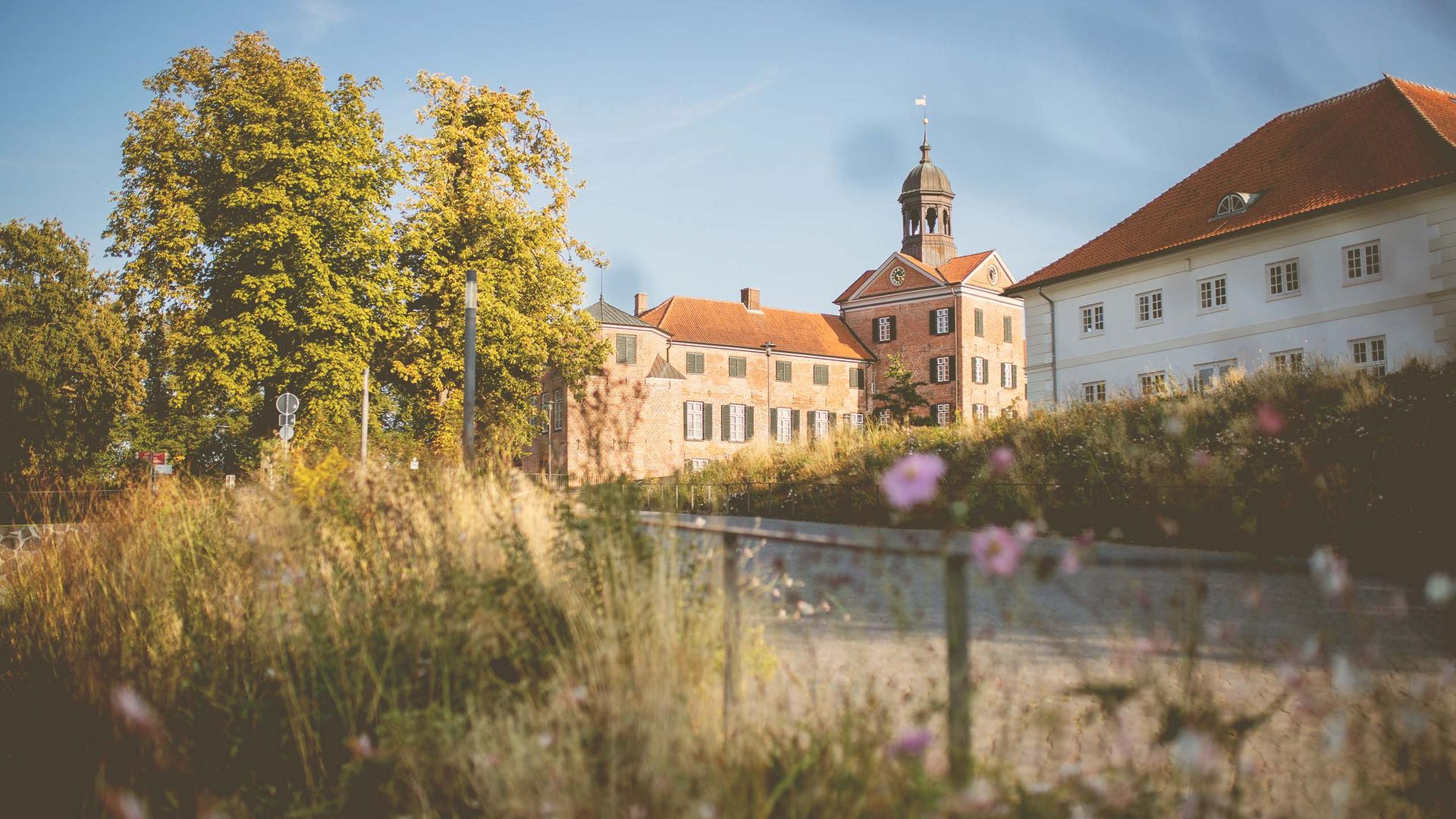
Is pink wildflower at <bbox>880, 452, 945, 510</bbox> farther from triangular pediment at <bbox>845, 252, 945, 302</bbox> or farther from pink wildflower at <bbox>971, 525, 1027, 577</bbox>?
triangular pediment at <bbox>845, 252, 945, 302</bbox>

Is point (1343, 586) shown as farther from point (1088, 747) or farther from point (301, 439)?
point (301, 439)

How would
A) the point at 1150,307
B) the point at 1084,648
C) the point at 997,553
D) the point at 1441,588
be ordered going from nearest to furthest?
1. the point at 1441,588
2. the point at 997,553
3. the point at 1084,648
4. the point at 1150,307

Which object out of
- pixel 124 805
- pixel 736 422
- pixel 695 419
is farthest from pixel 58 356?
pixel 124 805

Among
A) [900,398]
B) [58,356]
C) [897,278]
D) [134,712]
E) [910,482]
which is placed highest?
[897,278]

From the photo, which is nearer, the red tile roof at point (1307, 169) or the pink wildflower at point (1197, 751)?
the pink wildflower at point (1197, 751)

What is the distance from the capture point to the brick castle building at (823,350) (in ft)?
168

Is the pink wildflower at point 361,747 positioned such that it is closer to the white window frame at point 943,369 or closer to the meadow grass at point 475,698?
the meadow grass at point 475,698

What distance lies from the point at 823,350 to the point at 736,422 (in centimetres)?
713

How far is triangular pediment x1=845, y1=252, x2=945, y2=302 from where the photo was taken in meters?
56.4

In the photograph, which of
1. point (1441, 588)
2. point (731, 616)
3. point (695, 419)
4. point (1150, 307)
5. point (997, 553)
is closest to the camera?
point (1441, 588)

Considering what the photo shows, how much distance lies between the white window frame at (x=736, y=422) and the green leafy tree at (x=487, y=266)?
81.5 ft

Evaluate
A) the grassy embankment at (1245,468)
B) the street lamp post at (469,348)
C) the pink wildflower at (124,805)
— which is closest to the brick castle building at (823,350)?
the street lamp post at (469,348)

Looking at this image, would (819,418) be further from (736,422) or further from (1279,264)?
(1279,264)

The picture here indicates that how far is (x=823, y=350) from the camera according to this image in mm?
58250
